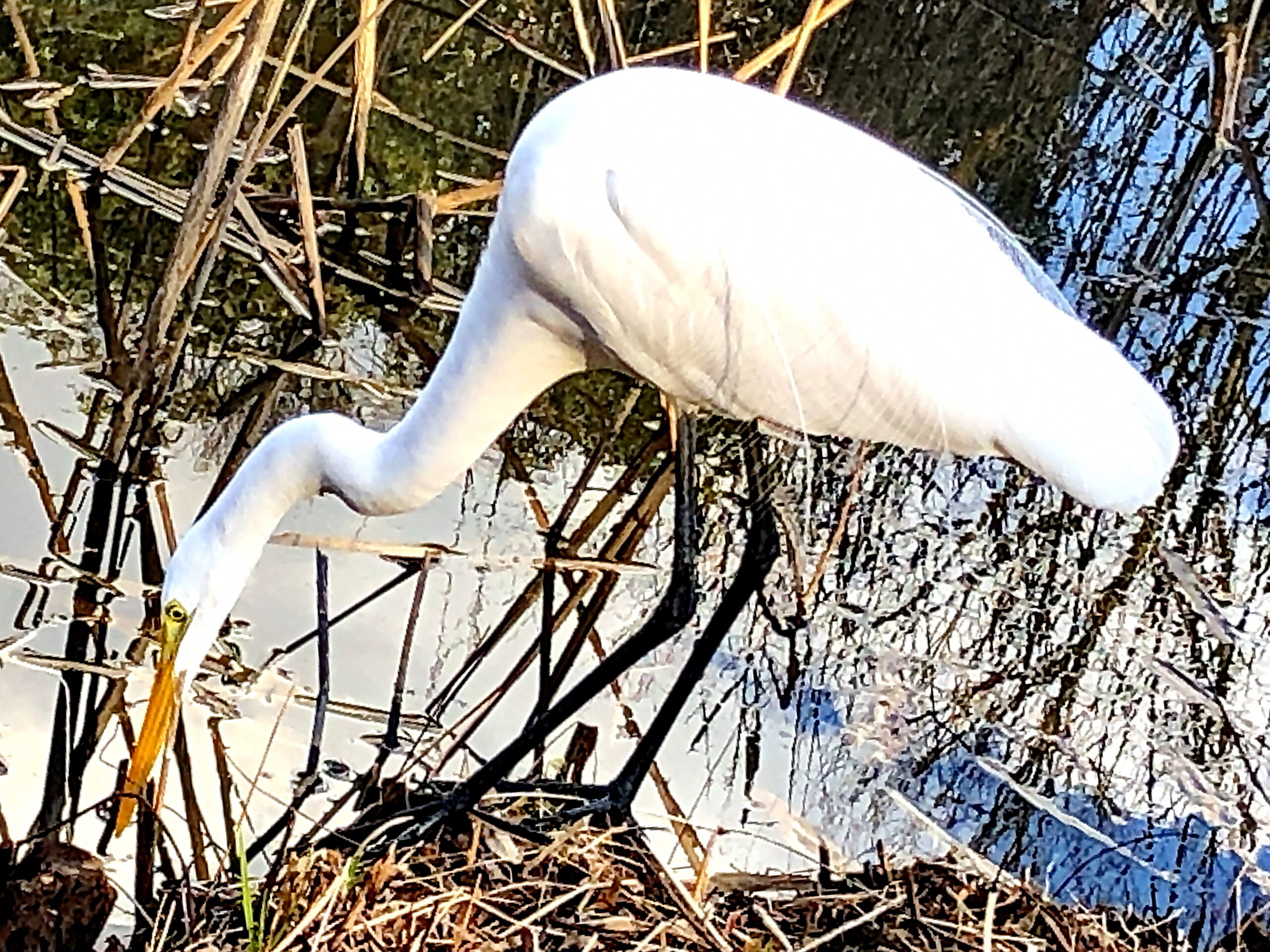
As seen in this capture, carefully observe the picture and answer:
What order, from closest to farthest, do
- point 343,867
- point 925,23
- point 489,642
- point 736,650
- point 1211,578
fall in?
point 343,867 < point 489,642 < point 736,650 < point 1211,578 < point 925,23

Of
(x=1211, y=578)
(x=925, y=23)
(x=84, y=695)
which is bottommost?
(x=84, y=695)

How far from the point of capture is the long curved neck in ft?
5.40

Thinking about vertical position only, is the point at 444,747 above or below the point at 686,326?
below

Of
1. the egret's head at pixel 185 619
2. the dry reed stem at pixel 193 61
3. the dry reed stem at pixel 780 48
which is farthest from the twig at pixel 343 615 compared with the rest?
the dry reed stem at pixel 780 48

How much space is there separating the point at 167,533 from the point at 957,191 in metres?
1.22

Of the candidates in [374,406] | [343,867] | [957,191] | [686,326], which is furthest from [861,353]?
[374,406]

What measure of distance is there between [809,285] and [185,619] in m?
0.80

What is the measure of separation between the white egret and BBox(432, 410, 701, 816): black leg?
25 cm

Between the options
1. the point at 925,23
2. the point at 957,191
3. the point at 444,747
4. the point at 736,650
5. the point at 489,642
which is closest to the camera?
the point at 957,191

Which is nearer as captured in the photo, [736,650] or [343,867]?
[343,867]

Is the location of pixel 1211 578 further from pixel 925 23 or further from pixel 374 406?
pixel 925 23

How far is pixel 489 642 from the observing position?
6.98ft

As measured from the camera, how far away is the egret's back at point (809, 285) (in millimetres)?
1529

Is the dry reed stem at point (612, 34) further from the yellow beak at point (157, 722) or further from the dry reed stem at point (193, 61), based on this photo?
the yellow beak at point (157, 722)
